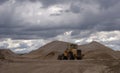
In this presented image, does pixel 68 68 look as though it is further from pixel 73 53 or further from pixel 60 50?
pixel 60 50

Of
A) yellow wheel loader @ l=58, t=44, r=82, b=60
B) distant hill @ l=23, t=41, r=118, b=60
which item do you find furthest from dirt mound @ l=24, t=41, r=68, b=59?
yellow wheel loader @ l=58, t=44, r=82, b=60

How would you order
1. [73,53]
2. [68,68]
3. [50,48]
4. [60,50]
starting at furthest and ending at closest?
[50,48]
[60,50]
[73,53]
[68,68]

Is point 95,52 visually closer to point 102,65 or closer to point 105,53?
point 105,53

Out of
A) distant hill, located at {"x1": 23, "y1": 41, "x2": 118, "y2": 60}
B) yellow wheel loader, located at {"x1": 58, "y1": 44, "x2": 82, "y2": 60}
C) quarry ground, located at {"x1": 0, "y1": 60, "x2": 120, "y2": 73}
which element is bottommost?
quarry ground, located at {"x1": 0, "y1": 60, "x2": 120, "y2": 73}

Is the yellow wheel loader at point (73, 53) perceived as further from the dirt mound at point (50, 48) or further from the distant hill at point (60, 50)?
the dirt mound at point (50, 48)

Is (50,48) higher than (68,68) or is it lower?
higher

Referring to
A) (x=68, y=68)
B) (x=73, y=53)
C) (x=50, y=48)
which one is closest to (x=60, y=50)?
(x=50, y=48)

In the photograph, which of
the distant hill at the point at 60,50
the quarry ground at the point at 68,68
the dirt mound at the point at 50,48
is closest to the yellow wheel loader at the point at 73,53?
the quarry ground at the point at 68,68

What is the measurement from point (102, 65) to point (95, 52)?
26.9m

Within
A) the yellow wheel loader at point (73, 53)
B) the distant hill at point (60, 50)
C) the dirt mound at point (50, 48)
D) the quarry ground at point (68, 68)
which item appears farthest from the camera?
the dirt mound at point (50, 48)

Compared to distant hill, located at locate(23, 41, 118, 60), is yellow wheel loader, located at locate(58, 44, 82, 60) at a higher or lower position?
lower

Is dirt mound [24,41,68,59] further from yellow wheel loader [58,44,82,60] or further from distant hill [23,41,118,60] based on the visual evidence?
yellow wheel loader [58,44,82,60]

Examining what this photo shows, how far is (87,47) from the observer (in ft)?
244

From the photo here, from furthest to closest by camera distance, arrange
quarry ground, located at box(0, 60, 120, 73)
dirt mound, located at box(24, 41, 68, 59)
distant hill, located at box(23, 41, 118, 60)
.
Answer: dirt mound, located at box(24, 41, 68, 59) < distant hill, located at box(23, 41, 118, 60) < quarry ground, located at box(0, 60, 120, 73)
